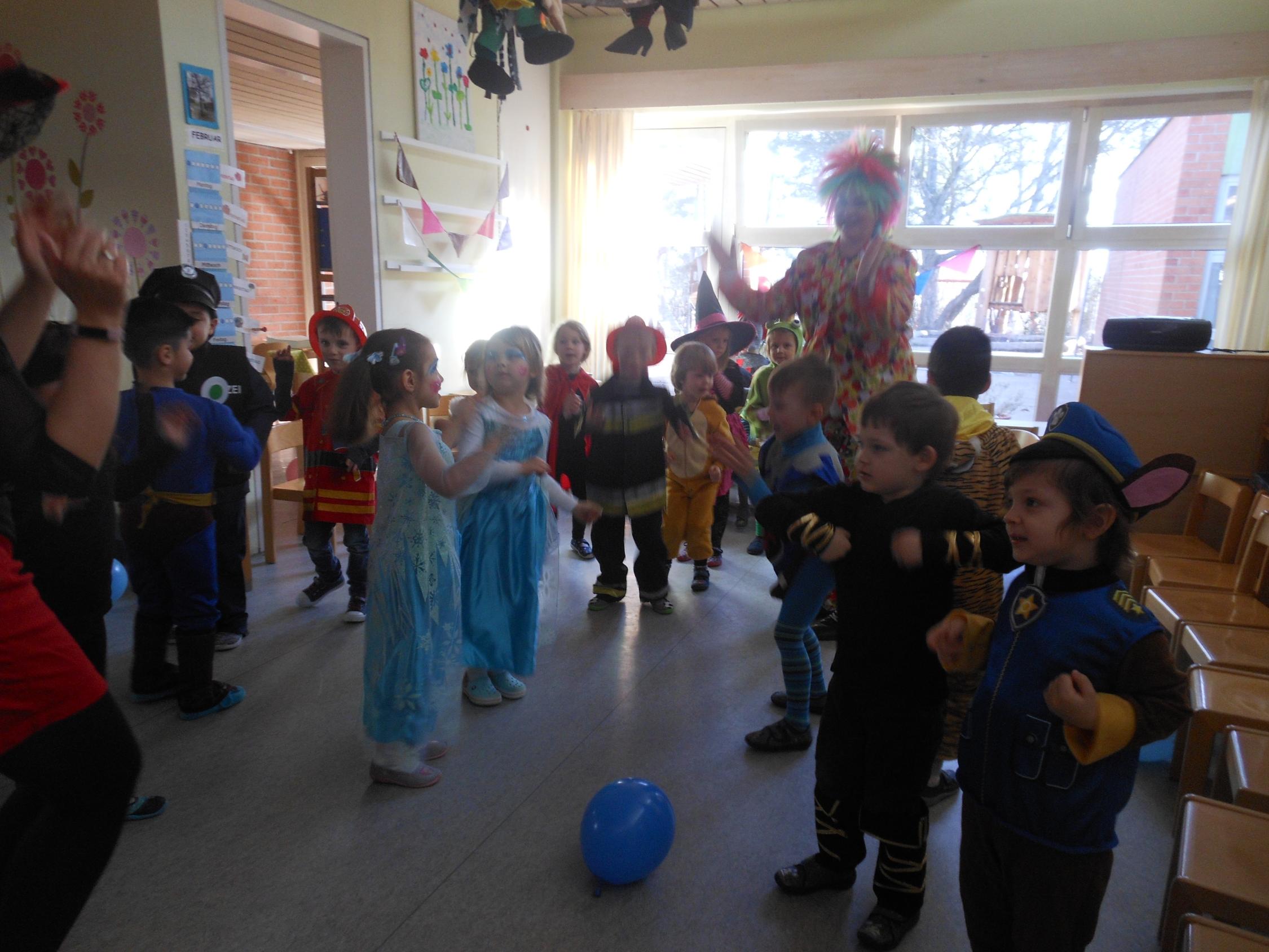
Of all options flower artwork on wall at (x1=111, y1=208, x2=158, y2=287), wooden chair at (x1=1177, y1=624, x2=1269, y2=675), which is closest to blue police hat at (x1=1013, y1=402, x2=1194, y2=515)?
wooden chair at (x1=1177, y1=624, x2=1269, y2=675)

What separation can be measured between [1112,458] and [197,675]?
2543 mm

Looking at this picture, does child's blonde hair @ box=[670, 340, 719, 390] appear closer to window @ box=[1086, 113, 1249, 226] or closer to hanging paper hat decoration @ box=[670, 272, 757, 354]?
hanging paper hat decoration @ box=[670, 272, 757, 354]

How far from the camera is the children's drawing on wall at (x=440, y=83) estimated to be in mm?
4547

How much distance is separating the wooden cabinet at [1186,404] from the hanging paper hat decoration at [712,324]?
1.55 m

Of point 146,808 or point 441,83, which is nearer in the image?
point 146,808

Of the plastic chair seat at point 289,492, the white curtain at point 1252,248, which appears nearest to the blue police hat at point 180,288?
the plastic chair seat at point 289,492

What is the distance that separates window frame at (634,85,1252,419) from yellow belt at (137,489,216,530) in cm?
443

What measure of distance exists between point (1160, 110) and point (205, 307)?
18.6ft

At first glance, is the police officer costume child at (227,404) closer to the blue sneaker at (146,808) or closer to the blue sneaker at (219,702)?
the blue sneaker at (219,702)

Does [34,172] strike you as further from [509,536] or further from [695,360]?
[695,360]

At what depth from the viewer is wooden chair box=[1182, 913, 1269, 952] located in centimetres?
100

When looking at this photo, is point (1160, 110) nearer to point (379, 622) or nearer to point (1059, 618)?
point (1059, 618)

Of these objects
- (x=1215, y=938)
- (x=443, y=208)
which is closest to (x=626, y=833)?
(x=1215, y=938)

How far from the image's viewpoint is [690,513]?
365cm
